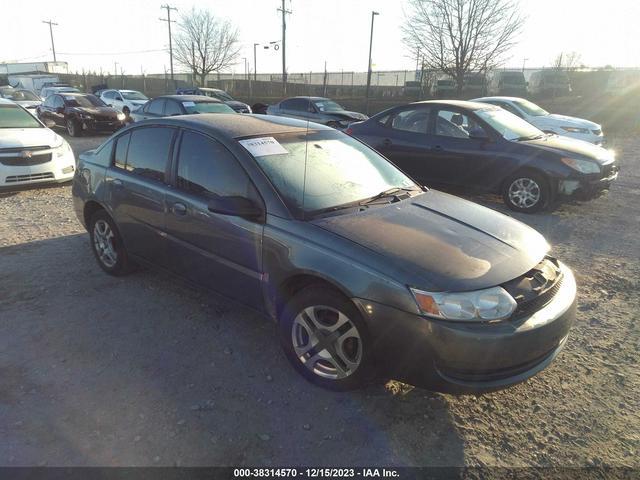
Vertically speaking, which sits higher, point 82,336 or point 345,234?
point 345,234

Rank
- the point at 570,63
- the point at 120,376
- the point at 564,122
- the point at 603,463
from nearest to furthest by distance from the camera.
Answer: the point at 603,463, the point at 120,376, the point at 564,122, the point at 570,63

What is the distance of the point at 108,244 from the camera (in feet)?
14.3

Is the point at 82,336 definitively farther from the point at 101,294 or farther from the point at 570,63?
the point at 570,63

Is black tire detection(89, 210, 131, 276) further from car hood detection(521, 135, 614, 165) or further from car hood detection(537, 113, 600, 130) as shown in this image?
car hood detection(537, 113, 600, 130)

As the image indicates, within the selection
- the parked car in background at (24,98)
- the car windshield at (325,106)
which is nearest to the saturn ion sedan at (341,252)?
the car windshield at (325,106)

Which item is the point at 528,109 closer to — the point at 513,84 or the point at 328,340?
the point at 328,340

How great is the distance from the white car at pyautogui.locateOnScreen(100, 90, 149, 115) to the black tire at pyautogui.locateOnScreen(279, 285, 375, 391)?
1882cm

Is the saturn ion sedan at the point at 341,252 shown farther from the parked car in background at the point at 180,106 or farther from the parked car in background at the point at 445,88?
the parked car in background at the point at 445,88

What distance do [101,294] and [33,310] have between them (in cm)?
52

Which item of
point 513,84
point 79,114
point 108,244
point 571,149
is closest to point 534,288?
point 108,244

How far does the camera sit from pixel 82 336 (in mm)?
3377

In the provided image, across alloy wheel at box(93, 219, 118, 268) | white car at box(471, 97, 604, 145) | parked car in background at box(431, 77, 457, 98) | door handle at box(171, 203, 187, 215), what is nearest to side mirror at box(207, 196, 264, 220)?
door handle at box(171, 203, 187, 215)

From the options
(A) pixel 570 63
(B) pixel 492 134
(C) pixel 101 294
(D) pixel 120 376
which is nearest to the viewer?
(D) pixel 120 376

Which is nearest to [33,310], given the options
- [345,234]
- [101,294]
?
[101,294]
